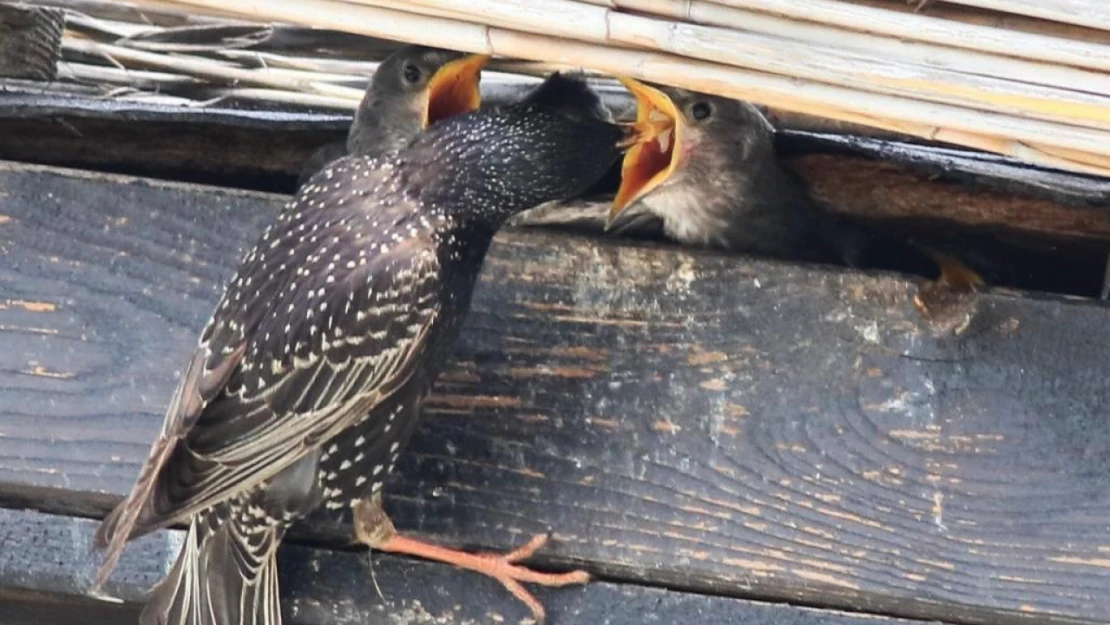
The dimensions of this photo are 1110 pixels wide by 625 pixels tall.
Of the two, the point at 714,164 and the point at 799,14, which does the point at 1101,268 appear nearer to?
the point at 714,164

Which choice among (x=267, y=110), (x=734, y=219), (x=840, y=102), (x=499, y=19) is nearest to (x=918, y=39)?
(x=840, y=102)

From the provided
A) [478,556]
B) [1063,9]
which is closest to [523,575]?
[478,556]

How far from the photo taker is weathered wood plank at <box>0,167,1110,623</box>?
172 cm

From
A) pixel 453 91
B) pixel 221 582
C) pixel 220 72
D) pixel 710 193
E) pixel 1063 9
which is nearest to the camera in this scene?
pixel 1063 9

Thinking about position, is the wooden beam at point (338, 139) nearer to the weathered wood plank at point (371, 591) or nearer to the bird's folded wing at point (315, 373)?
the bird's folded wing at point (315, 373)

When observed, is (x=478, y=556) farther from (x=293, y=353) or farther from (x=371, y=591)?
(x=293, y=353)

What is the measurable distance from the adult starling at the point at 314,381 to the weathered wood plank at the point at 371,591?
0.08ft

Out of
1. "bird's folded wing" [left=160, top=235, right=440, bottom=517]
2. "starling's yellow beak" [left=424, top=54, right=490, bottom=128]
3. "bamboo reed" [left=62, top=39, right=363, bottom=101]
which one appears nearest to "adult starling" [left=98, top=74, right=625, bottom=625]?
"bird's folded wing" [left=160, top=235, right=440, bottom=517]

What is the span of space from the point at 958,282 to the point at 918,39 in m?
0.38

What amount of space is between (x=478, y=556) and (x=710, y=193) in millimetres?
505

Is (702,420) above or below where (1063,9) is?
below

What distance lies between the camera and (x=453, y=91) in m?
2.11

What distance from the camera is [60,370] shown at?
1.83 meters

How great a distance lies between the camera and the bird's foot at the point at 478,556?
1.71 meters
